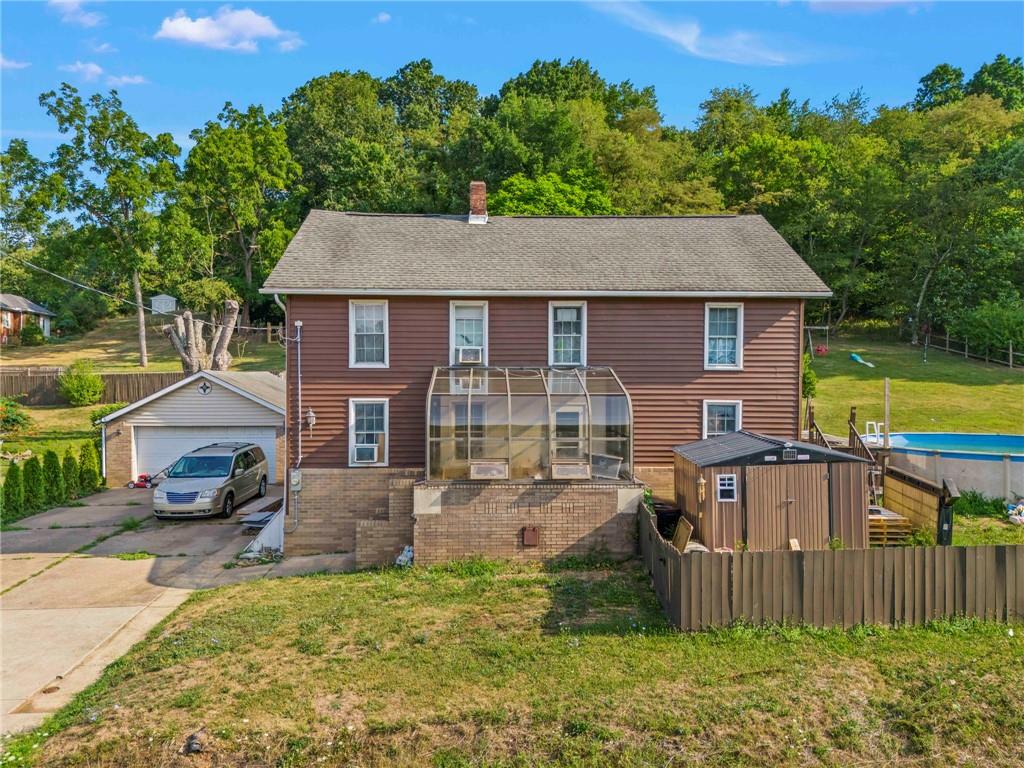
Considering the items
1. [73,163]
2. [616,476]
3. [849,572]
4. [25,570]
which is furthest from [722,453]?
[73,163]

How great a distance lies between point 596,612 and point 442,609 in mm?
2366

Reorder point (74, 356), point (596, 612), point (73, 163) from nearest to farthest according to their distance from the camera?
point (596, 612) → point (73, 163) → point (74, 356)

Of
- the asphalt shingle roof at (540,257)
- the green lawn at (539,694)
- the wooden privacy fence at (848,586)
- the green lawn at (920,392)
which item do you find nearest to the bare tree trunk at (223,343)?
the asphalt shingle roof at (540,257)

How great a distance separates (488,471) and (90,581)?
764 centimetres

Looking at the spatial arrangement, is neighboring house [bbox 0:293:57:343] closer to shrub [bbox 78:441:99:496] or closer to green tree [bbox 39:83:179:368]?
green tree [bbox 39:83:179:368]

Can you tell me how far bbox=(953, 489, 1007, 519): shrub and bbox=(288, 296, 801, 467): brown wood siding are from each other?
391 cm

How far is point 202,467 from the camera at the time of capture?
1820 cm

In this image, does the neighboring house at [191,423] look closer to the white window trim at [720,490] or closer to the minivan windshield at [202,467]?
the minivan windshield at [202,467]

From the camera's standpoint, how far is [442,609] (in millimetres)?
10516

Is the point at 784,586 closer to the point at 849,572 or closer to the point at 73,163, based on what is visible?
the point at 849,572

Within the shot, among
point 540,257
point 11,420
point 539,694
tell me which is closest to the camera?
point 539,694

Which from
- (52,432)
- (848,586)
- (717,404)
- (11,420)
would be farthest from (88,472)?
(848,586)

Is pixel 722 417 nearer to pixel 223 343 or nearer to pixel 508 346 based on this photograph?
pixel 508 346

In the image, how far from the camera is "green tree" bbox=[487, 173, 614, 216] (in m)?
32.4
